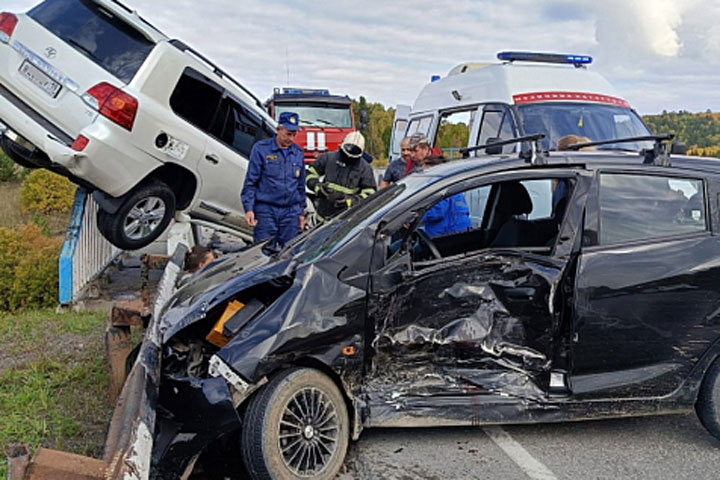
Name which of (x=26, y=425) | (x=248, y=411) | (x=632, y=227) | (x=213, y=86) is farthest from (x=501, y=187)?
(x=213, y=86)

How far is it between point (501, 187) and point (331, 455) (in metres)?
2.19

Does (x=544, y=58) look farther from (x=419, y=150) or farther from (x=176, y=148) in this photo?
(x=176, y=148)

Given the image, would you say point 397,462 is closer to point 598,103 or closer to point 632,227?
point 632,227

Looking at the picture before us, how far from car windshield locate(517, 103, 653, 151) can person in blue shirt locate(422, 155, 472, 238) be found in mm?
2824

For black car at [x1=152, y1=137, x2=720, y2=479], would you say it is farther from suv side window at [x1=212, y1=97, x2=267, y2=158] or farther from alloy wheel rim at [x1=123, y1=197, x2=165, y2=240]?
suv side window at [x1=212, y1=97, x2=267, y2=158]

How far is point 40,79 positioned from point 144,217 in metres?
1.64

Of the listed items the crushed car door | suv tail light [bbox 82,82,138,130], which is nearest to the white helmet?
suv tail light [bbox 82,82,138,130]

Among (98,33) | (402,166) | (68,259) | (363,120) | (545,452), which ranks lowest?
(545,452)

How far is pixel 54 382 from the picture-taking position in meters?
4.59

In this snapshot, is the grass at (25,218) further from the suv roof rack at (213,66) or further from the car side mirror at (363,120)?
the car side mirror at (363,120)

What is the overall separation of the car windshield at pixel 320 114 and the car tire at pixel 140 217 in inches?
375

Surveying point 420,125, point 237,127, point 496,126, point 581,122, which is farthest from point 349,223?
point 420,125

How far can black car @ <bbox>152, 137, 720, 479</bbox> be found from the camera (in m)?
3.32

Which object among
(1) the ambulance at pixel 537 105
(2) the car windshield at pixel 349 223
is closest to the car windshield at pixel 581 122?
(1) the ambulance at pixel 537 105
